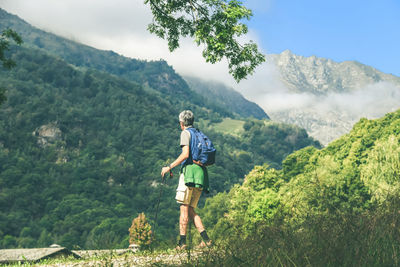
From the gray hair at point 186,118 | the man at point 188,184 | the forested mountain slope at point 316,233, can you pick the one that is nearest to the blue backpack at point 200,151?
the man at point 188,184

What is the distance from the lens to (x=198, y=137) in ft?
22.1

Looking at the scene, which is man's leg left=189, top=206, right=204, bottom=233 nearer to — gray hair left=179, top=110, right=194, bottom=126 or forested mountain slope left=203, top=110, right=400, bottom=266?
gray hair left=179, top=110, right=194, bottom=126

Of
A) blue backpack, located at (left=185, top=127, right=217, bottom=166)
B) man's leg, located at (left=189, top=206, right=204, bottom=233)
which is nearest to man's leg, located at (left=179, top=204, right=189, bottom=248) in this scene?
man's leg, located at (left=189, top=206, right=204, bottom=233)

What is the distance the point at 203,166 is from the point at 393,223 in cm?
343

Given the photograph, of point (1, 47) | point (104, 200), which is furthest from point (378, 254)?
point (104, 200)

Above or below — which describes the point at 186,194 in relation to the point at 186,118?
below

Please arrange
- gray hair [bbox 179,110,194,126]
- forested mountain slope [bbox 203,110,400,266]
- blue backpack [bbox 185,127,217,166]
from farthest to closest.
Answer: gray hair [bbox 179,110,194,126] → blue backpack [bbox 185,127,217,166] → forested mountain slope [bbox 203,110,400,266]

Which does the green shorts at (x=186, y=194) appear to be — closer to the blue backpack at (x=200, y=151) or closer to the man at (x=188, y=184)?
the man at (x=188, y=184)

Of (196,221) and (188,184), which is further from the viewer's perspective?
(196,221)

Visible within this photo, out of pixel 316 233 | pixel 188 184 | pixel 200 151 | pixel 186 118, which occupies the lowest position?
pixel 316 233

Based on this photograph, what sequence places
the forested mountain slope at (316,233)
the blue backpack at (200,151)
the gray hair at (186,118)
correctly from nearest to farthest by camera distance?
the forested mountain slope at (316,233)
the blue backpack at (200,151)
the gray hair at (186,118)

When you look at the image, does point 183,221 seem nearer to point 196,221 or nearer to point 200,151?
point 196,221

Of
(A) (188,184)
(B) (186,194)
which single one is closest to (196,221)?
(B) (186,194)

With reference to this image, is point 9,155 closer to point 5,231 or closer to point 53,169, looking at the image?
point 53,169
